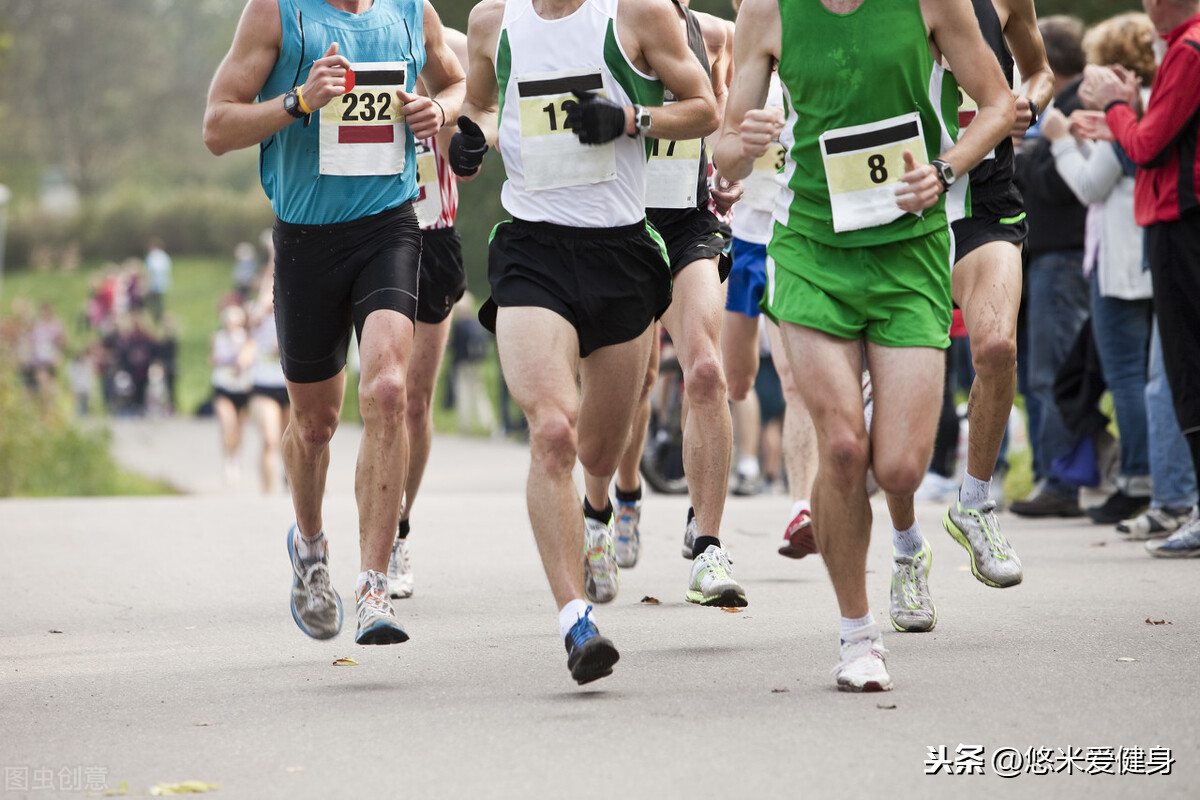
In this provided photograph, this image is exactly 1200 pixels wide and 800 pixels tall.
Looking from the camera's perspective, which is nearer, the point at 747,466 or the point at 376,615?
the point at 376,615

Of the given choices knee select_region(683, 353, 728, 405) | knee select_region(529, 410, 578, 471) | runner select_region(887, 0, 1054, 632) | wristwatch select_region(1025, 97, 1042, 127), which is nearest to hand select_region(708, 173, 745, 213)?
knee select_region(683, 353, 728, 405)

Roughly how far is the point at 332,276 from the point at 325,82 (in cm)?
68

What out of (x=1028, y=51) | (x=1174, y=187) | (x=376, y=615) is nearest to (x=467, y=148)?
(x=376, y=615)

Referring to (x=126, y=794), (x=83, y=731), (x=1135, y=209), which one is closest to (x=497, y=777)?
(x=126, y=794)

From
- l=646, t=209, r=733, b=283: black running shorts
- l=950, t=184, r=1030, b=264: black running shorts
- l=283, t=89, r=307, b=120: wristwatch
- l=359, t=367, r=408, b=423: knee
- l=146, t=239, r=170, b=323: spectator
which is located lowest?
l=146, t=239, r=170, b=323: spectator

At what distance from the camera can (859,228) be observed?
480 centimetres

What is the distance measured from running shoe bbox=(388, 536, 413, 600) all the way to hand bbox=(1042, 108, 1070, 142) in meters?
4.39

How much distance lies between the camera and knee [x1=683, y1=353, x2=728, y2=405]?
6438 mm

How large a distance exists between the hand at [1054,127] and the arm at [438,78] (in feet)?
12.9

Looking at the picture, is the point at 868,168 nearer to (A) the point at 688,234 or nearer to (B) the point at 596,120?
(B) the point at 596,120

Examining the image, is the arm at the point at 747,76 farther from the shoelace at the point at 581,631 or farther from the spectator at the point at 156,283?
the spectator at the point at 156,283

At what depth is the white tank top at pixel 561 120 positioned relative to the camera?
204 inches

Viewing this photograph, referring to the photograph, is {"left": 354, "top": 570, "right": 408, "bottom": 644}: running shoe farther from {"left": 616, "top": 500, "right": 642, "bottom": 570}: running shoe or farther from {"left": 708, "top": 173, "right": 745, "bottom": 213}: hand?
{"left": 616, "top": 500, "right": 642, "bottom": 570}: running shoe

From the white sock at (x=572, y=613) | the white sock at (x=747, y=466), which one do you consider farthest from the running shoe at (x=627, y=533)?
the white sock at (x=747, y=466)
